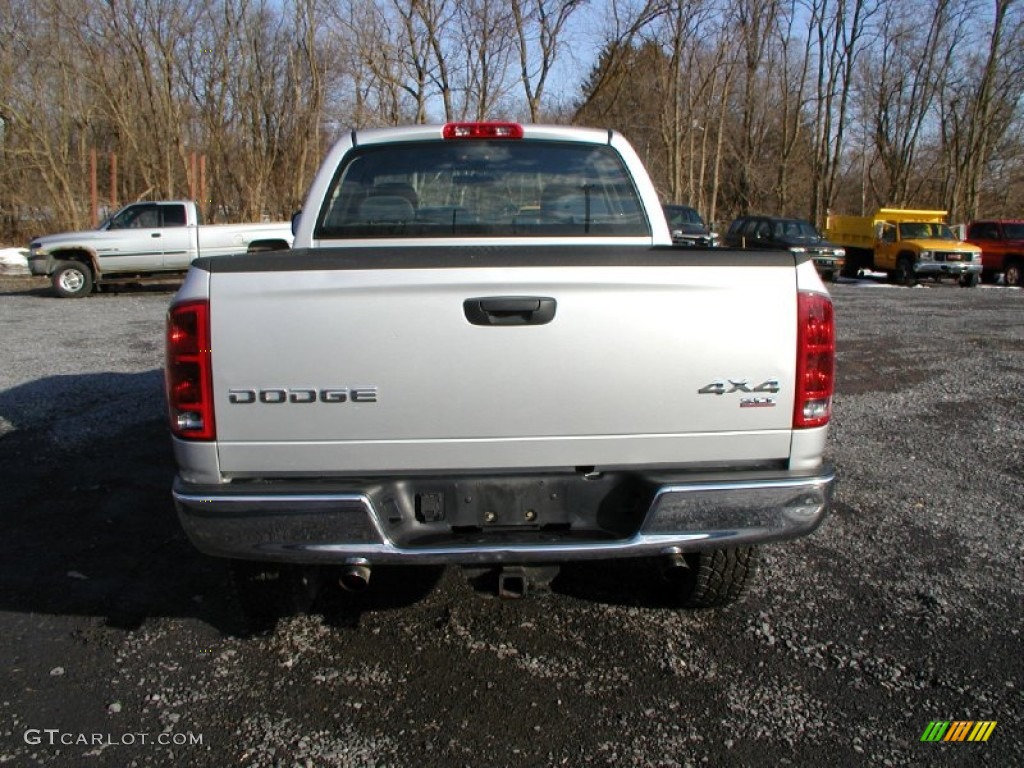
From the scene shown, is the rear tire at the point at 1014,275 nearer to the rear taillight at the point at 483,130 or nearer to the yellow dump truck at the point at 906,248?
the yellow dump truck at the point at 906,248

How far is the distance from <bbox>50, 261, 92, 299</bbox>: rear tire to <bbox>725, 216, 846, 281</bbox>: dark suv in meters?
15.5

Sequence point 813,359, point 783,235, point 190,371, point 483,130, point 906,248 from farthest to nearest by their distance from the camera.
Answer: point 783,235 → point 906,248 → point 483,130 → point 813,359 → point 190,371

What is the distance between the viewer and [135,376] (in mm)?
8328

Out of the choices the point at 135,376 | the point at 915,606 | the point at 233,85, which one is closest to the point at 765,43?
the point at 233,85

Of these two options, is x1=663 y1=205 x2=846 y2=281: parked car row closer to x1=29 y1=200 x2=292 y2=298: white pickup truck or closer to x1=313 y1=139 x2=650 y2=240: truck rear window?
→ x1=29 y1=200 x2=292 y2=298: white pickup truck

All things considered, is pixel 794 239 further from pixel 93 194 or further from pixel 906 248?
pixel 93 194

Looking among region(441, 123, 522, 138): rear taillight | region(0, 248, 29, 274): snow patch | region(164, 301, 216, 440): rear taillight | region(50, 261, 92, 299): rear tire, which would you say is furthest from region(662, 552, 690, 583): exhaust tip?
region(0, 248, 29, 274): snow patch

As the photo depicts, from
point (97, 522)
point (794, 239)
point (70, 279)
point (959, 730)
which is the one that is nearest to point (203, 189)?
point (70, 279)

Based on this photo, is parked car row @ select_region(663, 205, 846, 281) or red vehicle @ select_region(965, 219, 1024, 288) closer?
parked car row @ select_region(663, 205, 846, 281)

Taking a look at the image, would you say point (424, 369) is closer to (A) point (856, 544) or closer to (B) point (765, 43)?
(A) point (856, 544)

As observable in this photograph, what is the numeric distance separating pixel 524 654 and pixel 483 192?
2248 millimetres

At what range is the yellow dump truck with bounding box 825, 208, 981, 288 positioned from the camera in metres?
20.8

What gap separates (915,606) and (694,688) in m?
1.24

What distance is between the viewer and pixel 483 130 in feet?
13.5
